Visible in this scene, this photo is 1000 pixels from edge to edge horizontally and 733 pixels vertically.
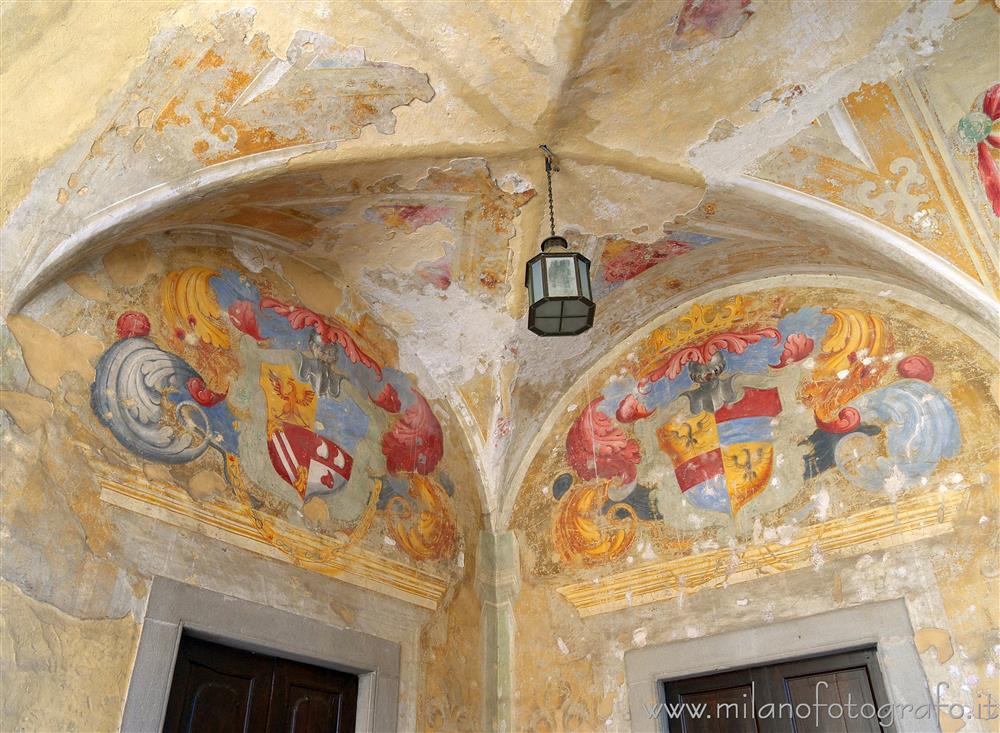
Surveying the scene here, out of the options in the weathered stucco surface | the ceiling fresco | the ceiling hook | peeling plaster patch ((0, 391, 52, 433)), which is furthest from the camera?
the ceiling hook

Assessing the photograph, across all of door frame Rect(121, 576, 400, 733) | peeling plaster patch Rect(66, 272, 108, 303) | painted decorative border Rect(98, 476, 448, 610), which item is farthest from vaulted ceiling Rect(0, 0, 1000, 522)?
door frame Rect(121, 576, 400, 733)

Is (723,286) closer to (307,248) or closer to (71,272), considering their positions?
(307,248)

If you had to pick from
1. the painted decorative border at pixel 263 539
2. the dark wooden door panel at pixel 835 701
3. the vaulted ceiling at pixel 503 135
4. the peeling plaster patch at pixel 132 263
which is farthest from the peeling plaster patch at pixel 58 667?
the dark wooden door panel at pixel 835 701

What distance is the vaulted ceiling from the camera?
3.80m

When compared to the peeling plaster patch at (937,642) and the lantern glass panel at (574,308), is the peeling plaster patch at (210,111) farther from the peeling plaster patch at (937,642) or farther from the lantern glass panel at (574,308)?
the peeling plaster patch at (937,642)

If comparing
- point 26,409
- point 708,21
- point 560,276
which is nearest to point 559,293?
point 560,276

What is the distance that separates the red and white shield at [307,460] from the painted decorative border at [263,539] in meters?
0.29

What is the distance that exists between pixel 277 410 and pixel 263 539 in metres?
0.79

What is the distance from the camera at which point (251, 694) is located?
429 centimetres

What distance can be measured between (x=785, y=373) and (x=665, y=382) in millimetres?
832

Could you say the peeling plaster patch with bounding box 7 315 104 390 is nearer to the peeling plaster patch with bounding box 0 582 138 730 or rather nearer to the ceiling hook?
Result: the peeling plaster patch with bounding box 0 582 138 730

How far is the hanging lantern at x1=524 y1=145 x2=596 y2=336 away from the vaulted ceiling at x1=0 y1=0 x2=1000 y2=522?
3.15 feet

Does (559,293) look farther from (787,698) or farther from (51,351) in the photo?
(787,698)

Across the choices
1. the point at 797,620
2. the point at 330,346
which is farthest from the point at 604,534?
the point at 330,346
